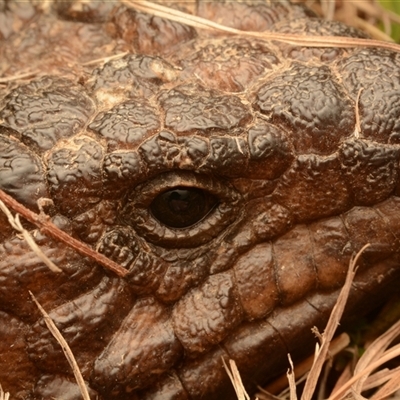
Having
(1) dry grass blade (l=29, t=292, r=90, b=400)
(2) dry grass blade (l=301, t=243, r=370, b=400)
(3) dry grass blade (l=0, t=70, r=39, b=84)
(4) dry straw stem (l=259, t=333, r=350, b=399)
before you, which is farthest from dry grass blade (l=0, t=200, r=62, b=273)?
(4) dry straw stem (l=259, t=333, r=350, b=399)

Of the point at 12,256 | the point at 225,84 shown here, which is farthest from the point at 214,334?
the point at 225,84

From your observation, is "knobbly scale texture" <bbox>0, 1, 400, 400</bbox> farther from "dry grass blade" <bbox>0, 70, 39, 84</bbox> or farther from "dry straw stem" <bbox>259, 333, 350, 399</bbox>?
"dry straw stem" <bbox>259, 333, 350, 399</bbox>

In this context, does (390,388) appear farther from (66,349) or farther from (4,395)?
(4,395)

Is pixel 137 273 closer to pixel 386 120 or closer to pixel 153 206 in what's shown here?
pixel 153 206

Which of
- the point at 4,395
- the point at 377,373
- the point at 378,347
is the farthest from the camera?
the point at 378,347

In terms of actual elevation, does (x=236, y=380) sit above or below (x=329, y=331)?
below

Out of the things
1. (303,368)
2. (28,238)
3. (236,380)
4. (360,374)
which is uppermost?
(28,238)

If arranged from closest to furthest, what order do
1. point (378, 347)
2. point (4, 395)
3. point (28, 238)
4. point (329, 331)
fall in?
point (28, 238), point (4, 395), point (329, 331), point (378, 347)

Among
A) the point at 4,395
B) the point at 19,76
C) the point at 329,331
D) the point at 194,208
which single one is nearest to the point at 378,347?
the point at 329,331
